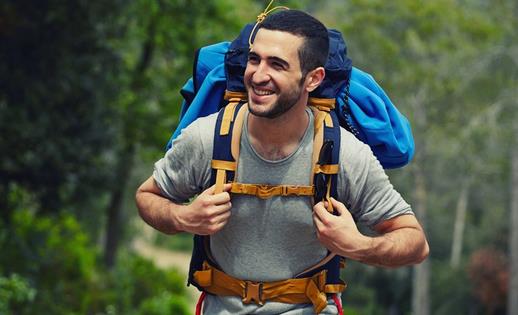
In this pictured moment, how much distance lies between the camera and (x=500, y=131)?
32750mm

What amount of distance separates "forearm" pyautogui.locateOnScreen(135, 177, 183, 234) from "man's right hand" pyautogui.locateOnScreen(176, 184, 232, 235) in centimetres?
12

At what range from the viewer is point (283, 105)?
4012 millimetres

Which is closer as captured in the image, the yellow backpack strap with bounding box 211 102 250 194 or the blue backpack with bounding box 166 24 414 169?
the yellow backpack strap with bounding box 211 102 250 194

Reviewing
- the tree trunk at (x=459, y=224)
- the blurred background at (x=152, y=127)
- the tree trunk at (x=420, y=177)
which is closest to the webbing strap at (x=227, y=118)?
the blurred background at (x=152, y=127)

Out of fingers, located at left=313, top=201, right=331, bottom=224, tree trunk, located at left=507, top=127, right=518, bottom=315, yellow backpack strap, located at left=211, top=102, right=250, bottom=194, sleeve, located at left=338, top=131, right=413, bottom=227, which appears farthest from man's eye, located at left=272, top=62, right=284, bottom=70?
tree trunk, located at left=507, top=127, right=518, bottom=315

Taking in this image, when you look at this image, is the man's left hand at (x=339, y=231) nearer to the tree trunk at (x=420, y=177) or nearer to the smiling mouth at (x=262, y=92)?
the smiling mouth at (x=262, y=92)

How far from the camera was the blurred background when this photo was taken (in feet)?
63.4

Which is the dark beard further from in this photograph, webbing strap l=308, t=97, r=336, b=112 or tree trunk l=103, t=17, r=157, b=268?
tree trunk l=103, t=17, r=157, b=268

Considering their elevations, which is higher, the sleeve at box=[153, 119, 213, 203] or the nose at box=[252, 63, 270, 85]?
the nose at box=[252, 63, 270, 85]

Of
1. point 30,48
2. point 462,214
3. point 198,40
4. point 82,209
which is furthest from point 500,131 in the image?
point 462,214

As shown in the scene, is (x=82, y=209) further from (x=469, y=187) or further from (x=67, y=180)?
(x=469, y=187)

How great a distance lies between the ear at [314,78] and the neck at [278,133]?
0.22ft

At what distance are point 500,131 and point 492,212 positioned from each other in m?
19.2

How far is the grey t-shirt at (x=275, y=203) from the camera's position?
412 centimetres
